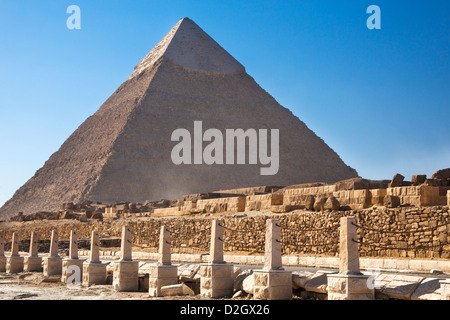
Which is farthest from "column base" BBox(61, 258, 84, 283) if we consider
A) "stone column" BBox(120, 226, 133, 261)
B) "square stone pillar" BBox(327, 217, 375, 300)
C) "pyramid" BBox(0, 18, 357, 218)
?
"pyramid" BBox(0, 18, 357, 218)

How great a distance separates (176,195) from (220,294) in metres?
71.6

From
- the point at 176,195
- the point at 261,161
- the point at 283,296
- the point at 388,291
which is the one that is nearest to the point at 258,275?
the point at 283,296

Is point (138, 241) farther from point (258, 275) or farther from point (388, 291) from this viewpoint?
point (388, 291)

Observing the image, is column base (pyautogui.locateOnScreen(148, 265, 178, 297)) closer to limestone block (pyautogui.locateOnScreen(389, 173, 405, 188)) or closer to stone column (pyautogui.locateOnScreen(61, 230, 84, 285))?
stone column (pyautogui.locateOnScreen(61, 230, 84, 285))

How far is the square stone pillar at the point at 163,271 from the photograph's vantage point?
10.5 meters

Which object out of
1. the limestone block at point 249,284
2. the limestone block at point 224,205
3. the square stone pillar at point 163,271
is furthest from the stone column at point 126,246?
the limestone block at point 224,205

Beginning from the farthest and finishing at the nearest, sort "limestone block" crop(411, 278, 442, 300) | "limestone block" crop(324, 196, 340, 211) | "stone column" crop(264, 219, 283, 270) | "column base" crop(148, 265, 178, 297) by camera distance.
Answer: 1. "limestone block" crop(324, 196, 340, 211)
2. "column base" crop(148, 265, 178, 297)
3. "stone column" crop(264, 219, 283, 270)
4. "limestone block" crop(411, 278, 442, 300)

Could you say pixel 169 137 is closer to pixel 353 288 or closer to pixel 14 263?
pixel 14 263

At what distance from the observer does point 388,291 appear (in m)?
7.52

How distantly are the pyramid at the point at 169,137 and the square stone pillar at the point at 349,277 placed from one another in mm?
72557

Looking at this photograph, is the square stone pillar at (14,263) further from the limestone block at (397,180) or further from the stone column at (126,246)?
the limestone block at (397,180)

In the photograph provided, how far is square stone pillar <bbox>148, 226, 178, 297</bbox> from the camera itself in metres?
10.5

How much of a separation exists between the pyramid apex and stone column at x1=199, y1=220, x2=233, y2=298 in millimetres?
108472

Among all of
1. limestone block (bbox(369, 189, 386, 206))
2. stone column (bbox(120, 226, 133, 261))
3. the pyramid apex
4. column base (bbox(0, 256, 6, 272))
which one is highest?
the pyramid apex
